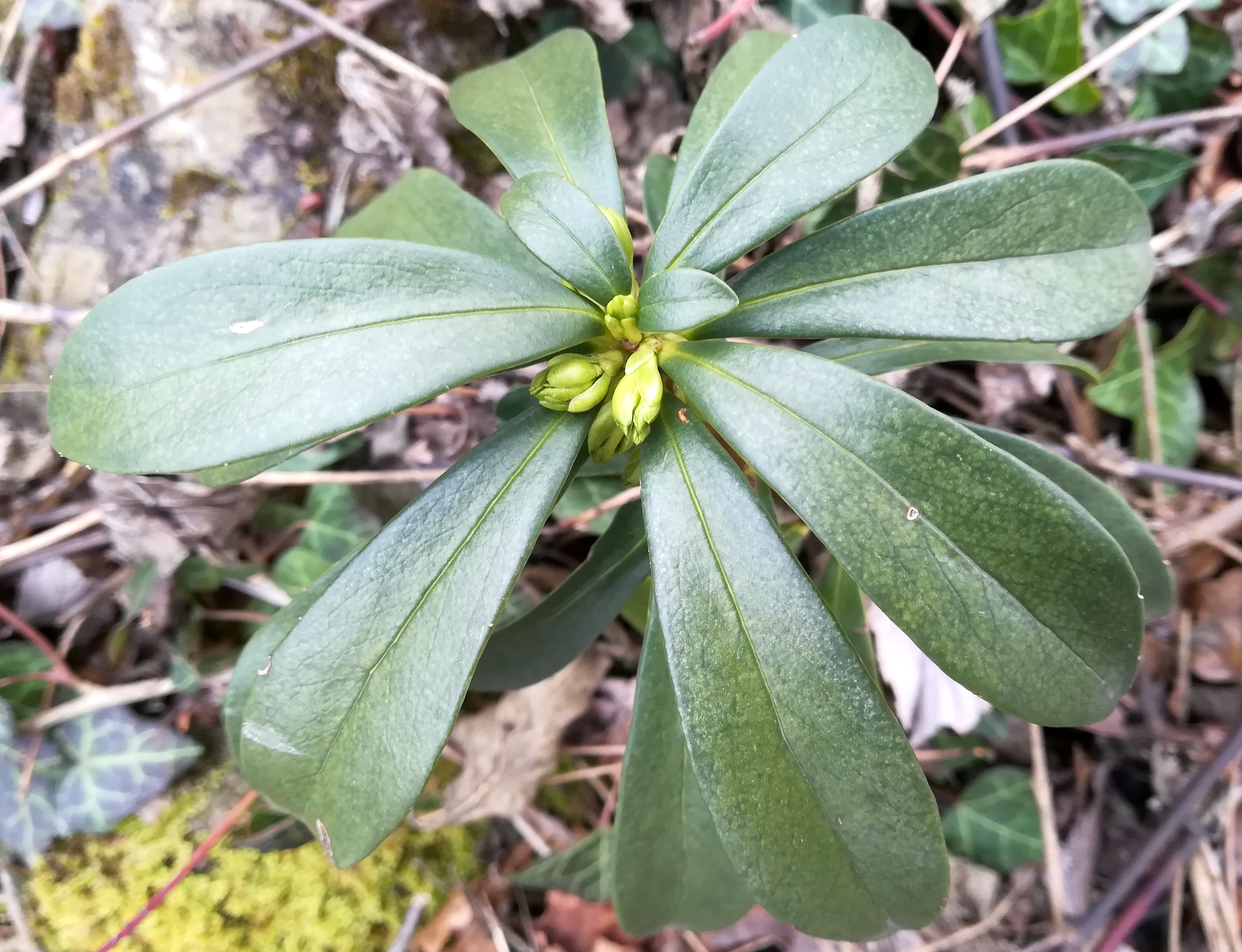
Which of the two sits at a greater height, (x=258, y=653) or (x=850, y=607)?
(x=258, y=653)

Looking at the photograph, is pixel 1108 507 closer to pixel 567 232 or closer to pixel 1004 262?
pixel 1004 262

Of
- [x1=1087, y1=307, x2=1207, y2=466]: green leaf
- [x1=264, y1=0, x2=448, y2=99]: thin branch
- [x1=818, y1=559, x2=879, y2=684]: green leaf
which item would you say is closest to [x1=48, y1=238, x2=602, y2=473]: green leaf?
[x1=818, y1=559, x2=879, y2=684]: green leaf

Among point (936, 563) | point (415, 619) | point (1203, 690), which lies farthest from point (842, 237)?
point (1203, 690)

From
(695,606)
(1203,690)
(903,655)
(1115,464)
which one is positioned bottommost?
(1203,690)

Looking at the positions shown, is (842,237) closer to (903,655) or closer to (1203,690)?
(903,655)

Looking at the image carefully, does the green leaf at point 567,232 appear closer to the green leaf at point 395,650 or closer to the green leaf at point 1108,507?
the green leaf at point 395,650

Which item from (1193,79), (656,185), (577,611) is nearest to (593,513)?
(577,611)
